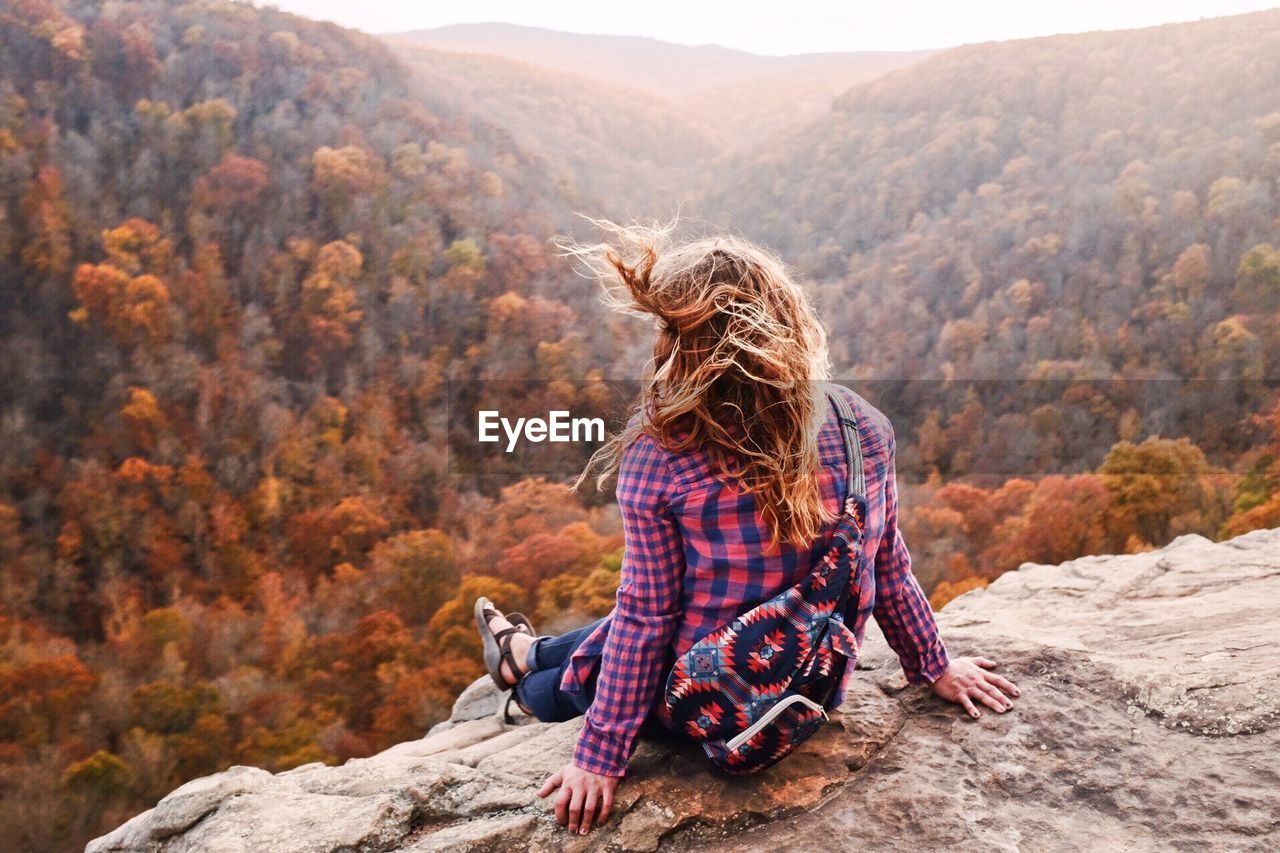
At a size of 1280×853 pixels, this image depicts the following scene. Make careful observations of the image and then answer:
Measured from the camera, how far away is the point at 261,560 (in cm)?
1845

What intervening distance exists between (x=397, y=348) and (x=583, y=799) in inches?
799

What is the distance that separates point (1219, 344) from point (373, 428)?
59.4 ft

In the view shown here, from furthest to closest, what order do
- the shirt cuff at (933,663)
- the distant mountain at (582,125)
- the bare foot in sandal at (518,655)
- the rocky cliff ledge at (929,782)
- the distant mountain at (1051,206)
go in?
1. the distant mountain at (582,125)
2. the distant mountain at (1051,206)
3. the bare foot in sandal at (518,655)
4. the shirt cuff at (933,663)
5. the rocky cliff ledge at (929,782)

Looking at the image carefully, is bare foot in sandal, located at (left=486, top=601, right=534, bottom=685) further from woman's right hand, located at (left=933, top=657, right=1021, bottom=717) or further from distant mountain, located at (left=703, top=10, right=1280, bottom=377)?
distant mountain, located at (left=703, top=10, right=1280, bottom=377)

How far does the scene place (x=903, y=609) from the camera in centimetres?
170

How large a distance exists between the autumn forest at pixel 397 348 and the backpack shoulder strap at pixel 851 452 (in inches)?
506

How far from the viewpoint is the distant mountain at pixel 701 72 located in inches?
1163

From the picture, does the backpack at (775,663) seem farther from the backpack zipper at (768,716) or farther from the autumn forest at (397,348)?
the autumn forest at (397,348)

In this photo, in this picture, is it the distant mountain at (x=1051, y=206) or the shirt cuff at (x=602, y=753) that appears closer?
the shirt cuff at (x=602, y=753)

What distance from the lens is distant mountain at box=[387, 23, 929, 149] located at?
29.5 metres

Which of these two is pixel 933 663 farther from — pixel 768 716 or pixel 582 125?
pixel 582 125

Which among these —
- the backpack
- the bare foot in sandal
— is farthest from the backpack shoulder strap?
the bare foot in sandal

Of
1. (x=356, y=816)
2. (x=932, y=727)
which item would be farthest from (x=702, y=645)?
(x=356, y=816)

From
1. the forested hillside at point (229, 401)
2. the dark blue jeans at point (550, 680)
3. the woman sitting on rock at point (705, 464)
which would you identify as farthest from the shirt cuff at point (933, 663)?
the forested hillside at point (229, 401)
